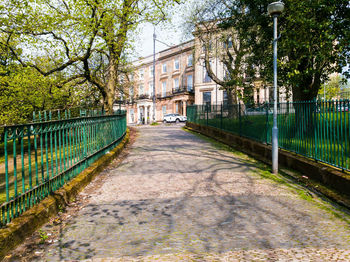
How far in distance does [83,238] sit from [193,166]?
5.26 meters

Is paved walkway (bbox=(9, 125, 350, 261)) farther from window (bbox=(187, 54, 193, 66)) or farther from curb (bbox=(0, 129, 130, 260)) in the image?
window (bbox=(187, 54, 193, 66))

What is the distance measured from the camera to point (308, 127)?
294 inches

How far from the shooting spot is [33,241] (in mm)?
3824

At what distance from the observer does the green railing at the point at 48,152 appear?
3.82m

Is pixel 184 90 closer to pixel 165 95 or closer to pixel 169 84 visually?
pixel 169 84

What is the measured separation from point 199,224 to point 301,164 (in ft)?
14.2

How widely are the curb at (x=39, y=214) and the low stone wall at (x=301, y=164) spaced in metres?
5.32

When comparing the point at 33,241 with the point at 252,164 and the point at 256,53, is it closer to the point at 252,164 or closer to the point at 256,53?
the point at 252,164

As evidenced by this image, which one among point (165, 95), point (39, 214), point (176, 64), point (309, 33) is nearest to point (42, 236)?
point (39, 214)

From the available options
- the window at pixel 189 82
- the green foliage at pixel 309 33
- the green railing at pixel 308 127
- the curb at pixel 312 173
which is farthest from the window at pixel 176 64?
the curb at pixel 312 173

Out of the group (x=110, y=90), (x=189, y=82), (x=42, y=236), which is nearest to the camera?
(x=42, y=236)

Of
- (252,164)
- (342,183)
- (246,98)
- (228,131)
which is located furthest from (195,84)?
(342,183)

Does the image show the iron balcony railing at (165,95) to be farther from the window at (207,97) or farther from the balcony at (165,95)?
the window at (207,97)

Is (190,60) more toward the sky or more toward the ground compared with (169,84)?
more toward the sky
